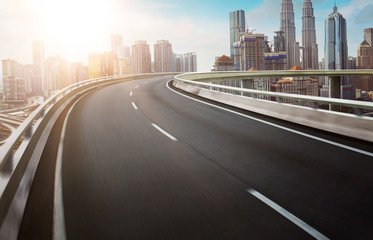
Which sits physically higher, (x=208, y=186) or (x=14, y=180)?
(x=14, y=180)

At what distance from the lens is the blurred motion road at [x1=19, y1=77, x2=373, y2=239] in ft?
12.1

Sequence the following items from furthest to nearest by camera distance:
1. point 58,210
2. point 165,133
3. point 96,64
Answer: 1. point 96,64
2. point 165,133
3. point 58,210

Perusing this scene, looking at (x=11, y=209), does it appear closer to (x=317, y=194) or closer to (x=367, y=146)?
(x=317, y=194)

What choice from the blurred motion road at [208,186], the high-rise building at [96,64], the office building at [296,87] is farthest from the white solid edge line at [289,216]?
the office building at [296,87]

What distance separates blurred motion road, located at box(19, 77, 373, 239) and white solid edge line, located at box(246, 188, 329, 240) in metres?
0.06

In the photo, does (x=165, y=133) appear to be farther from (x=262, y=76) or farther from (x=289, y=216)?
(x=262, y=76)

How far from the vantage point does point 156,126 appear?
10.1 metres

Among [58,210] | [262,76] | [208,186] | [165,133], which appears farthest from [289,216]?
[262,76]

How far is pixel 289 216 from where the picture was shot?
3.87 m

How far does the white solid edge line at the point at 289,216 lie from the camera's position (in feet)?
11.2

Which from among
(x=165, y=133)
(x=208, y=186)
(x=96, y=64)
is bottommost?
(x=208, y=186)

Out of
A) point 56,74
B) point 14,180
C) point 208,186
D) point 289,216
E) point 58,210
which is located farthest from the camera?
point 56,74

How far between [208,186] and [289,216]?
1.47 meters

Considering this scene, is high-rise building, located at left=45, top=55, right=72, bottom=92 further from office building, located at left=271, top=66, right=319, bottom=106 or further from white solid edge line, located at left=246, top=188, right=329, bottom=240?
office building, located at left=271, top=66, right=319, bottom=106
